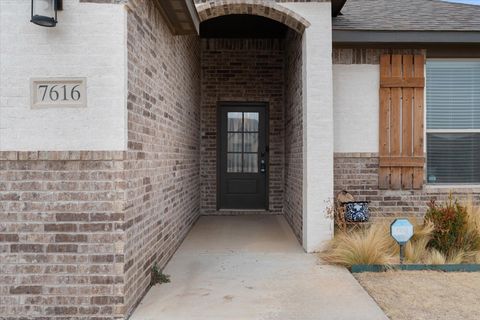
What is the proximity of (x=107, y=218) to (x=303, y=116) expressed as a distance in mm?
3361

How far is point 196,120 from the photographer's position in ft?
25.9

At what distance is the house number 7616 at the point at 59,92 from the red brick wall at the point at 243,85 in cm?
540

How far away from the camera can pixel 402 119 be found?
601 centimetres

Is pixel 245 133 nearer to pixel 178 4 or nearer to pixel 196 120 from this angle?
pixel 196 120

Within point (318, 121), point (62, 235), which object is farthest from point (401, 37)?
point (62, 235)

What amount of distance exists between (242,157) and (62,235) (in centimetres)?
579

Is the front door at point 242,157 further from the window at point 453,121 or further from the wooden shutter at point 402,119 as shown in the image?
the window at point 453,121

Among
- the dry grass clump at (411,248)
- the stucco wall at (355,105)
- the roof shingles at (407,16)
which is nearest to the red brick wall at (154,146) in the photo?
the dry grass clump at (411,248)

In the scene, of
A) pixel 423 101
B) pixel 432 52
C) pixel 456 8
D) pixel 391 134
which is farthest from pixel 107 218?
pixel 456 8

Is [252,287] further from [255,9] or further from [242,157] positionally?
[242,157]

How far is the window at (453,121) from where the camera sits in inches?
241

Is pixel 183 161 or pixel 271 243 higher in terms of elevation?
pixel 183 161

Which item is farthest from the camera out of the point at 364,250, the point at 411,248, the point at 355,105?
the point at 355,105

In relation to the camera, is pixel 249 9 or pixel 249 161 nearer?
pixel 249 9
